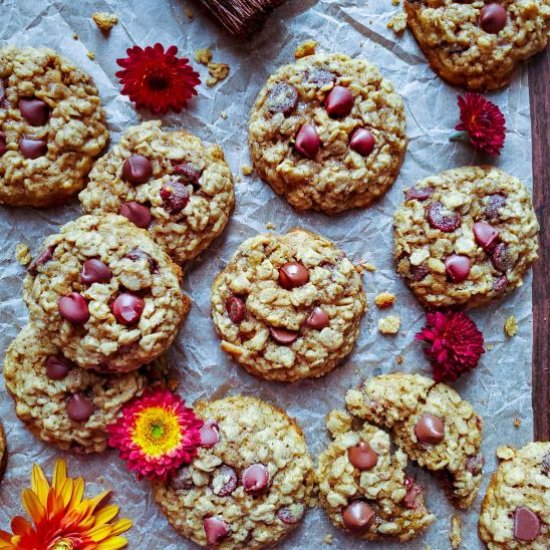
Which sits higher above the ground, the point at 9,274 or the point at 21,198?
the point at 21,198

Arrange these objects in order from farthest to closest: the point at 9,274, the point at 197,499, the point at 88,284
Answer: the point at 9,274 < the point at 197,499 < the point at 88,284

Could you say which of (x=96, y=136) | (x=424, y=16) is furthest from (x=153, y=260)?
(x=424, y=16)

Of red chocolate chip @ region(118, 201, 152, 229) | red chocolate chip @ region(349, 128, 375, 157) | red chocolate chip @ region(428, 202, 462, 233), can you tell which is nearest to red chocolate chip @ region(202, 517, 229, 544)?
red chocolate chip @ region(118, 201, 152, 229)

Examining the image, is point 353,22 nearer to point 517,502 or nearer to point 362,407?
point 362,407

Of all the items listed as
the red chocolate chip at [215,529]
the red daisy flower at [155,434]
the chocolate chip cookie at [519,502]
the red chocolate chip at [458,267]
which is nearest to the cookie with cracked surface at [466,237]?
the red chocolate chip at [458,267]

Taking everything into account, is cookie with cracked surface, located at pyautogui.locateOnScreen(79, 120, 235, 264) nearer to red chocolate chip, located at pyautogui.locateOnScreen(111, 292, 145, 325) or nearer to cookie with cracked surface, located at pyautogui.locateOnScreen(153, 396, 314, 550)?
red chocolate chip, located at pyautogui.locateOnScreen(111, 292, 145, 325)

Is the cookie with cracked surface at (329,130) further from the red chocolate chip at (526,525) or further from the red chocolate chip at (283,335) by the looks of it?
the red chocolate chip at (526,525)
